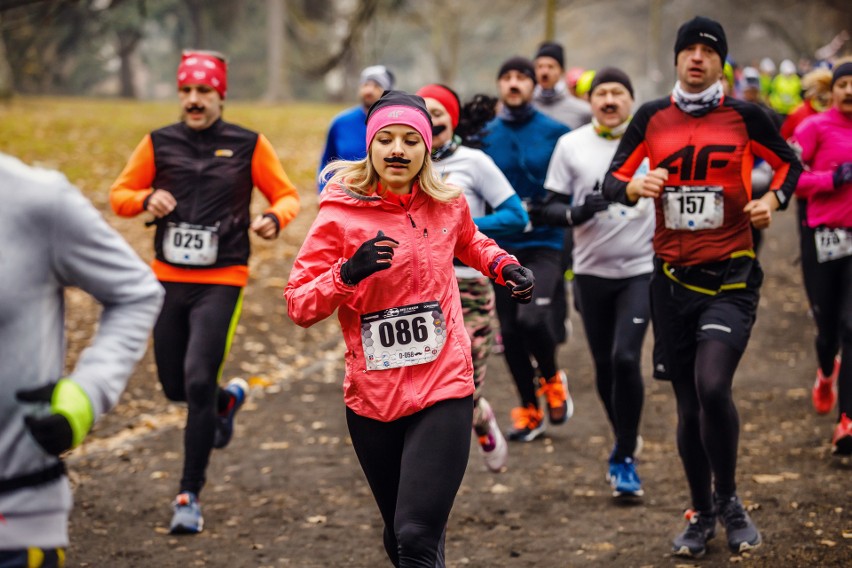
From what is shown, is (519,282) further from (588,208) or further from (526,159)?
(526,159)

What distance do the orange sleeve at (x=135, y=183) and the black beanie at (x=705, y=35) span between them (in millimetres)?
3073

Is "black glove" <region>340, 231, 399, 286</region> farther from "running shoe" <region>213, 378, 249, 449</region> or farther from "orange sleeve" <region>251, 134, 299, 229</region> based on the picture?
"running shoe" <region>213, 378, 249, 449</region>

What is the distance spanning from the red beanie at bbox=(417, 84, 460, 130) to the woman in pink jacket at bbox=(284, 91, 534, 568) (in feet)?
6.83

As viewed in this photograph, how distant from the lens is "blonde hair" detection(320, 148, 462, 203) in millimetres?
4426

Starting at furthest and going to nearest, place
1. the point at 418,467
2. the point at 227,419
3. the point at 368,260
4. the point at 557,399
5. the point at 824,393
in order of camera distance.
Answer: the point at 824,393
the point at 557,399
the point at 227,419
the point at 418,467
the point at 368,260

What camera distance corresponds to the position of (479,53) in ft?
238

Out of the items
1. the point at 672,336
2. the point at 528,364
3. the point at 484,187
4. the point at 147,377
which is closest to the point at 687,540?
the point at 672,336

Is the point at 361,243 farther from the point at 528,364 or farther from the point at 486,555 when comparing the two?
the point at 528,364

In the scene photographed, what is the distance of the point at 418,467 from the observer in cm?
420

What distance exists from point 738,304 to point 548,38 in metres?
23.6

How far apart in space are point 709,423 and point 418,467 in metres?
1.85

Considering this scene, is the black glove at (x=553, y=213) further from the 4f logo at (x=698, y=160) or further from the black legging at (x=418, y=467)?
the black legging at (x=418, y=467)

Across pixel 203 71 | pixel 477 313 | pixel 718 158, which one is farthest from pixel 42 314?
pixel 203 71

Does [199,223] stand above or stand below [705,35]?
below
